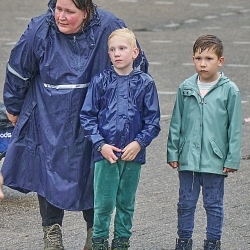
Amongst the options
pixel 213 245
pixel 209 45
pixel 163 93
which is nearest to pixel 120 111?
pixel 209 45

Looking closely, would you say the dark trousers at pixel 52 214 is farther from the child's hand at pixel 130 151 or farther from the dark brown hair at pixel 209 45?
the dark brown hair at pixel 209 45

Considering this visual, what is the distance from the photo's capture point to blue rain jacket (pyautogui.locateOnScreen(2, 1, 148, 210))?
568cm

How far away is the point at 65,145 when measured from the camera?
572cm

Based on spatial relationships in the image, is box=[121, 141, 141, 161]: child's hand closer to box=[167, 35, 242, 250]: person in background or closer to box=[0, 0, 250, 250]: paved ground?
box=[167, 35, 242, 250]: person in background

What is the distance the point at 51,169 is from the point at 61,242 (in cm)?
55

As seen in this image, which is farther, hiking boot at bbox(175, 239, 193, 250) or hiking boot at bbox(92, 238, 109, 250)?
hiking boot at bbox(175, 239, 193, 250)

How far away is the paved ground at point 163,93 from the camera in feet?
21.4

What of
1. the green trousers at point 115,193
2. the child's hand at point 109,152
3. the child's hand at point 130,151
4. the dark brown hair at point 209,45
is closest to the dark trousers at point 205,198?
the green trousers at point 115,193

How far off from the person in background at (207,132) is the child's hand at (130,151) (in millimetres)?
364

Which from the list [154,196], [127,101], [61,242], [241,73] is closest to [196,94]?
[127,101]

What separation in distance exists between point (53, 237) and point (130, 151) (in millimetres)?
900

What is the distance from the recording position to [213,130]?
5.75 m

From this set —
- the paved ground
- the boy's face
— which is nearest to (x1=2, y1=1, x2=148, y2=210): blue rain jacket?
the boy's face

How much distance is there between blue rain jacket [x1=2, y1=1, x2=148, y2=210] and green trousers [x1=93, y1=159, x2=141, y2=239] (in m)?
0.17
